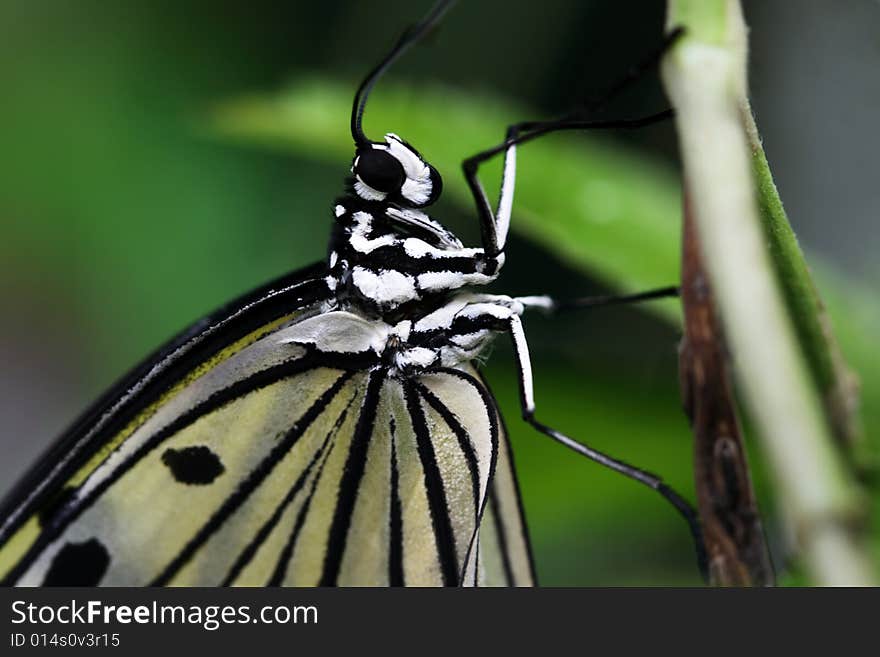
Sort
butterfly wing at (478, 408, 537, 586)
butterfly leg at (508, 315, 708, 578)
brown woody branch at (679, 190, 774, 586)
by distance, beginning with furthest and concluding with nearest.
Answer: butterfly wing at (478, 408, 537, 586) → butterfly leg at (508, 315, 708, 578) → brown woody branch at (679, 190, 774, 586)

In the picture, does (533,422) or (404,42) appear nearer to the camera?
(404,42)

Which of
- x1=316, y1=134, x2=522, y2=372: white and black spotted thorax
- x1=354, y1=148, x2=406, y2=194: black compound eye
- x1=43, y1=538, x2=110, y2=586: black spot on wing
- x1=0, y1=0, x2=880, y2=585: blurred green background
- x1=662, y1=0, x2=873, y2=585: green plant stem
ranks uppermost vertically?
x1=0, y1=0, x2=880, y2=585: blurred green background

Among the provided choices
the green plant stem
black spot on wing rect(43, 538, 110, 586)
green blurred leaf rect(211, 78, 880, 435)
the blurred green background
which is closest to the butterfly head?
green blurred leaf rect(211, 78, 880, 435)

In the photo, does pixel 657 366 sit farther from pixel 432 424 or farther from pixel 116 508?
pixel 116 508

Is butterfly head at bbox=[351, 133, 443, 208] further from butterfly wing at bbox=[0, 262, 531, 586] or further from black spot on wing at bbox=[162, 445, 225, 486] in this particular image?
black spot on wing at bbox=[162, 445, 225, 486]

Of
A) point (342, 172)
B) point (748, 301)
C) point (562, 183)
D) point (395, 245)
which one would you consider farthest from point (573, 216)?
point (342, 172)

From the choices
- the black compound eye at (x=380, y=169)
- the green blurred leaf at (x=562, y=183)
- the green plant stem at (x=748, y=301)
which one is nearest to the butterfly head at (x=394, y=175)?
the black compound eye at (x=380, y=169)

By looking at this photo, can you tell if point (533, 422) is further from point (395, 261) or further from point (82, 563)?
point (82, 563)
